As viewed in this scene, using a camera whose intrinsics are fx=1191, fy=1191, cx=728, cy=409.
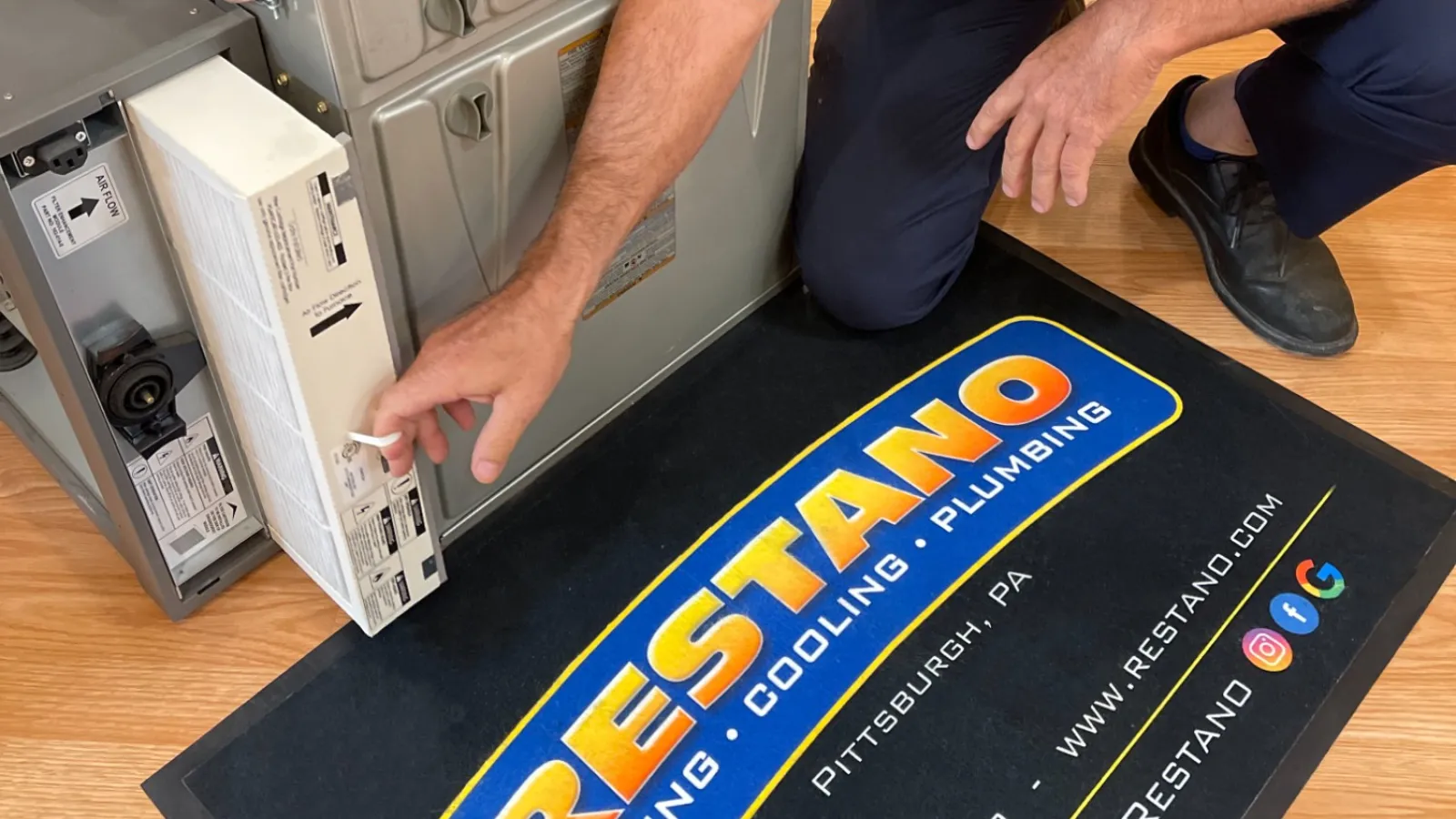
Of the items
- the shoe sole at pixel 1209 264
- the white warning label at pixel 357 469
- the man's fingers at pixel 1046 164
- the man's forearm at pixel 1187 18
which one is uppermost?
the man's forearm at pixel 1187 18

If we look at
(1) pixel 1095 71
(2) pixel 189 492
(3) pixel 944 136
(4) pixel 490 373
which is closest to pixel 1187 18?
(1) pixel 1095 71

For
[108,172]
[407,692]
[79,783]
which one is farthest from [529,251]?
[79,783]

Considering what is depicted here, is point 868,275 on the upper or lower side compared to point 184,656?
upper

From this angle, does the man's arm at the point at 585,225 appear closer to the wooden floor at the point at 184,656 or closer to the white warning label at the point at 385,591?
the white warning label at the point at 385,591

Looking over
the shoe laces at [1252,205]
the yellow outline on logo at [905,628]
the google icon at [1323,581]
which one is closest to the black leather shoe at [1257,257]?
the shoe laces at [1252,205]

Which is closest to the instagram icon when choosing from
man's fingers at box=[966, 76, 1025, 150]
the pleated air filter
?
man's fingers at box=[966, 76, 1025, 150]

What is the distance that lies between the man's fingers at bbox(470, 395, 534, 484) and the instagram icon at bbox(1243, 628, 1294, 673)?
645mm

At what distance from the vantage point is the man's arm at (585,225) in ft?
2.70

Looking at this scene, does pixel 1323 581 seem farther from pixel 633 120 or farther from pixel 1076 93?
pixel 633 120

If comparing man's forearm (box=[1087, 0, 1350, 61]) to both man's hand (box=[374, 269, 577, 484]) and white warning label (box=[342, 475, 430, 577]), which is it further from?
white warning label (box=[342, 475, 430, 577])

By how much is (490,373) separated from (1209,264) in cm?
87

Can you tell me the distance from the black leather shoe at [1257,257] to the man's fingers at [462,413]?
33.6 inches

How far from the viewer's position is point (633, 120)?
878 millimetres

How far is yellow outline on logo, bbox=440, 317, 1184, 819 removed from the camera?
36.9 inches
